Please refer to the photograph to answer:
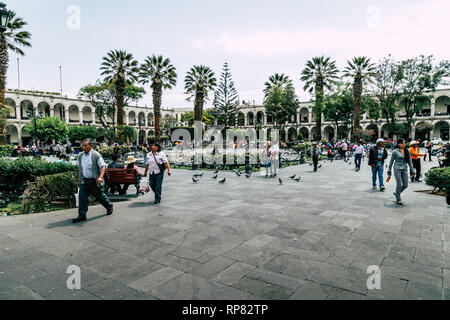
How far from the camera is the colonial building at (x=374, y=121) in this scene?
136 ft

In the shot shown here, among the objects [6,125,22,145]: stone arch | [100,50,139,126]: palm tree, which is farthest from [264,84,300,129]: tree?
[6,125,22,145]: stone arch

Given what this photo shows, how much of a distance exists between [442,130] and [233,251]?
52076mm

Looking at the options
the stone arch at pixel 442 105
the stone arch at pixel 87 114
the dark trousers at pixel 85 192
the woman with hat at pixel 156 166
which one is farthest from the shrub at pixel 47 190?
the stone arch at pixel 442 105

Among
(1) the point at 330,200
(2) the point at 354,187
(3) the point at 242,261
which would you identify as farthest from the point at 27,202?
(2) the point at 354,187

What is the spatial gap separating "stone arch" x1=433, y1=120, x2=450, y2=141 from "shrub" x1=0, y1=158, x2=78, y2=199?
167ft

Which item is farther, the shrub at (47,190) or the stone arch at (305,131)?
the stone arch at (305,131)

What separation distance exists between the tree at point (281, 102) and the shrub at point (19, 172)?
37339mm

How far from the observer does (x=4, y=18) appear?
6.16 metres

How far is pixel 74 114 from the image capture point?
47938mm

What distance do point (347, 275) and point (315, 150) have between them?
10.8 m

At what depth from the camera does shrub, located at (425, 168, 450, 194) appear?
686cm

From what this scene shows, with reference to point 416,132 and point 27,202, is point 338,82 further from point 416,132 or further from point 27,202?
point 27,202

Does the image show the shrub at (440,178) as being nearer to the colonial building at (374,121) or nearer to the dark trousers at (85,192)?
the dark trousers at (85,192)

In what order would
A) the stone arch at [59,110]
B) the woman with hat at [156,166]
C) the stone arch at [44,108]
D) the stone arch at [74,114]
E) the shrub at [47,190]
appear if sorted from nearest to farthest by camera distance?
the shrub at [47,190] < the woman with hat at [156,166] < the stone arch at [44,108] < the stone arch at [59,110] < the stone arch at [74,114]
